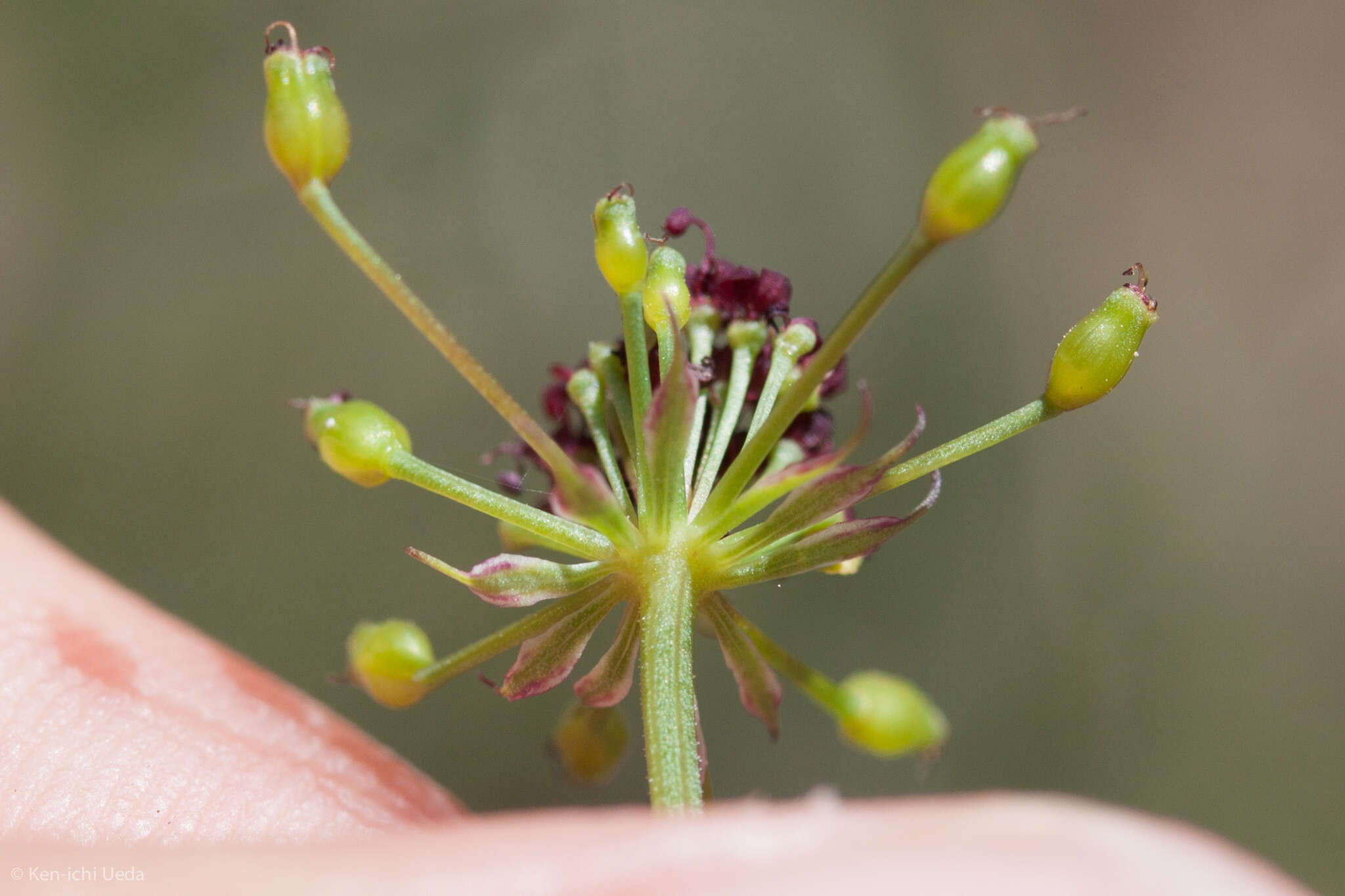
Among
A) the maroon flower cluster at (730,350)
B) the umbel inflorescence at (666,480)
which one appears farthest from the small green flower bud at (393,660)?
the maroon flower cluster at (730,350)

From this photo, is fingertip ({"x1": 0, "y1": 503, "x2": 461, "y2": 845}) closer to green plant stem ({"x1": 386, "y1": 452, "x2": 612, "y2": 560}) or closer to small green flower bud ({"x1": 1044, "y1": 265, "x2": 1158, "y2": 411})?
Result: green plant stem ({"x1": 386, "y1": 452, "x2": 612, "y2": 560})

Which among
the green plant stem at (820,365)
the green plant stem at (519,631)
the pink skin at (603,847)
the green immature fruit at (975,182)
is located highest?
the green immature fruit at (975,182)

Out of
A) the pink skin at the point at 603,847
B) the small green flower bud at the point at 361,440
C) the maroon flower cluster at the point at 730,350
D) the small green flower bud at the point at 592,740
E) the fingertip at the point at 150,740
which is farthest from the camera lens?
the small green flower bud at the point at 592,740

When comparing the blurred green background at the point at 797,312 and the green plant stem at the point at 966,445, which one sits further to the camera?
the blurred green background at the point at 797,312

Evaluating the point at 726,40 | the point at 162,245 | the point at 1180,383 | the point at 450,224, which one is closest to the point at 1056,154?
the point at 1180,383

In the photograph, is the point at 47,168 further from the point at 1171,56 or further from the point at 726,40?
the point at 1171,56

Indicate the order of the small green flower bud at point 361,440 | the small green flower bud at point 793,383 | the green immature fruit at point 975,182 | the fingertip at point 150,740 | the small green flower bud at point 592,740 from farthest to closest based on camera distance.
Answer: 1. the small green flower bud at point 592,740
2. the fingertip at point 150,740
3. the small green flower bud at point 793,383
4. the small green flower bud at point 361,440
5. the green immature fruit at point 975,182

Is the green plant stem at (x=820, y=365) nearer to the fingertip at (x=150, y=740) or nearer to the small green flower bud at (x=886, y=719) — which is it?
the small green flower bud at (x=886, y=719)
